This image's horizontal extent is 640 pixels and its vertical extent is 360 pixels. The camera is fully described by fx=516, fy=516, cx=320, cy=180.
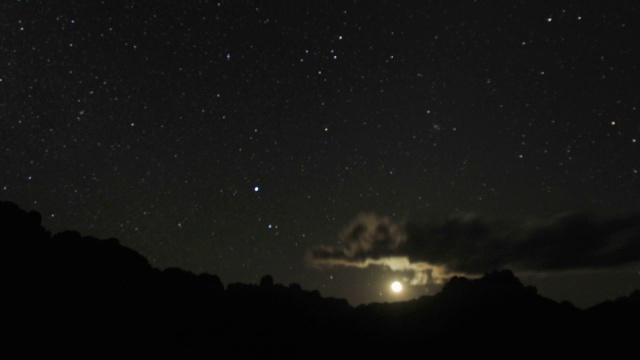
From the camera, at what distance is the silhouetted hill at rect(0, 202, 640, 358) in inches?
1043

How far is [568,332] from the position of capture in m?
36.8

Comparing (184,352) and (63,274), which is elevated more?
(63,274)

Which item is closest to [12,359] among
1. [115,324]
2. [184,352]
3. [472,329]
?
[115,324]

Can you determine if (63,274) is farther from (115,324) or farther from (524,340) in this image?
(524,340)

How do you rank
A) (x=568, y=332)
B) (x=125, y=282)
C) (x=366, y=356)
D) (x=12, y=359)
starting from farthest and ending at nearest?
(x=568, y=332) < (x=366, y=356) < (x=125, y=282) < (x=12, y=359)

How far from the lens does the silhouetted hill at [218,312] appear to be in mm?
26500

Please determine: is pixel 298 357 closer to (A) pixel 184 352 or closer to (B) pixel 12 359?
(A) pixel 184 352

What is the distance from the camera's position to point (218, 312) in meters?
34.0

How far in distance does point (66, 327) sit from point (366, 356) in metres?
18.6

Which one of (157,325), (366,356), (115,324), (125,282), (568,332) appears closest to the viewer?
(115,324)

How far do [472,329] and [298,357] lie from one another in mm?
13622

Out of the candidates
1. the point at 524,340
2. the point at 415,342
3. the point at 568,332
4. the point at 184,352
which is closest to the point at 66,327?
the point at 184,352

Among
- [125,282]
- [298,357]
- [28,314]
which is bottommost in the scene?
[298,357]

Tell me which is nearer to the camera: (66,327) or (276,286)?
(66,327)
